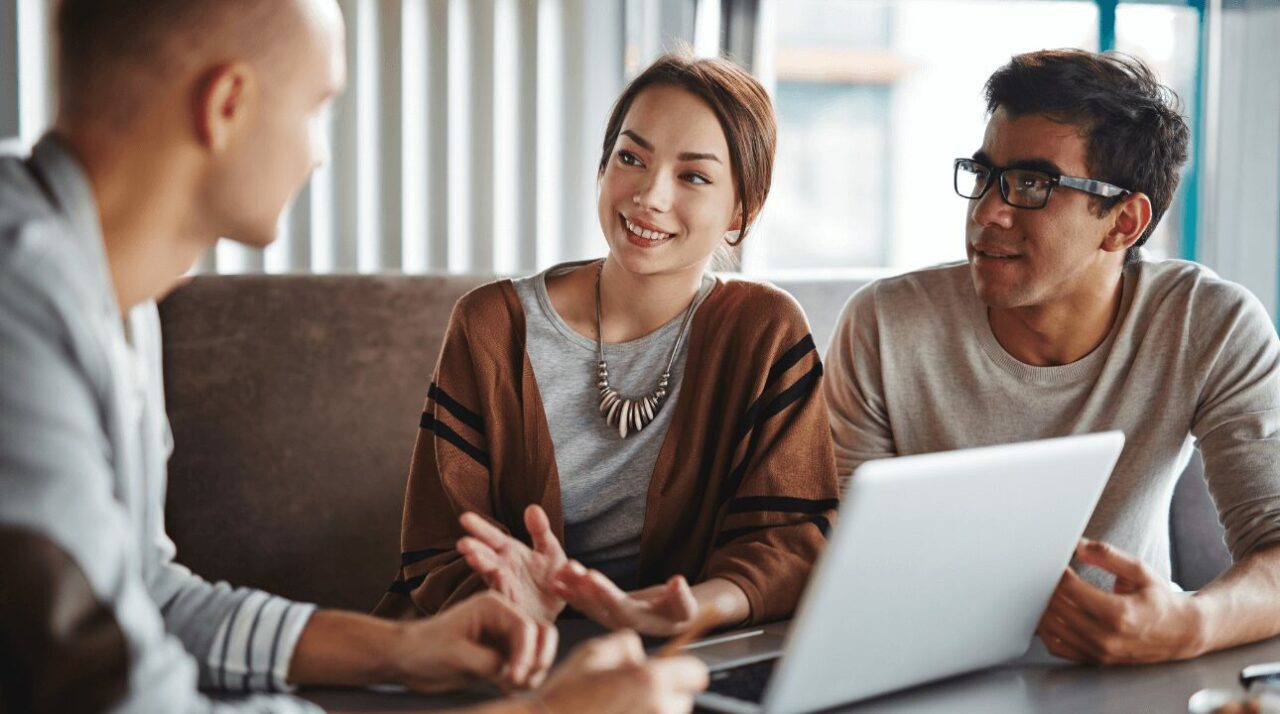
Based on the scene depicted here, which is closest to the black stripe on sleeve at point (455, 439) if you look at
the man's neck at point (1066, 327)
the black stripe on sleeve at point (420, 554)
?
the black stripe on sleeve at point (420, 554)

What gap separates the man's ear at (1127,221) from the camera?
5.60 ft

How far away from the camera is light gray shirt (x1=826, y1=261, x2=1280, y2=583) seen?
5.19 feet

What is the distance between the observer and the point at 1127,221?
67.6 inches

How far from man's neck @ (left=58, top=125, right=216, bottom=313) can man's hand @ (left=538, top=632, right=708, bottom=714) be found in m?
0.43

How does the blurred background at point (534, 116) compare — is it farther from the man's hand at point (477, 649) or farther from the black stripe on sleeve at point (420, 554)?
the man's hand at point (477, 649)

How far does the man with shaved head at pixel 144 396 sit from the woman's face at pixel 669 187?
67cm

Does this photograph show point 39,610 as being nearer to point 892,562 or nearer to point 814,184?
point 892,562

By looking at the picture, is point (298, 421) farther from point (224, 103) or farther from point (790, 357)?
point (224, 103)

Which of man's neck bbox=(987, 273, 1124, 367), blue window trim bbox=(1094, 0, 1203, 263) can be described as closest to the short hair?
man's neck bbox=(987, 273, 1124, 367)

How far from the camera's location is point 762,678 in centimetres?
106

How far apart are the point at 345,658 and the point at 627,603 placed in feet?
0.95

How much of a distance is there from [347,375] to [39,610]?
155 centimetres

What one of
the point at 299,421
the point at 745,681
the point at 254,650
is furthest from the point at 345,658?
the point at 299,421

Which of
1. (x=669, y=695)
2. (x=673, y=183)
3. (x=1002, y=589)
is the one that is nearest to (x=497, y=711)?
(x=669, y=695)
